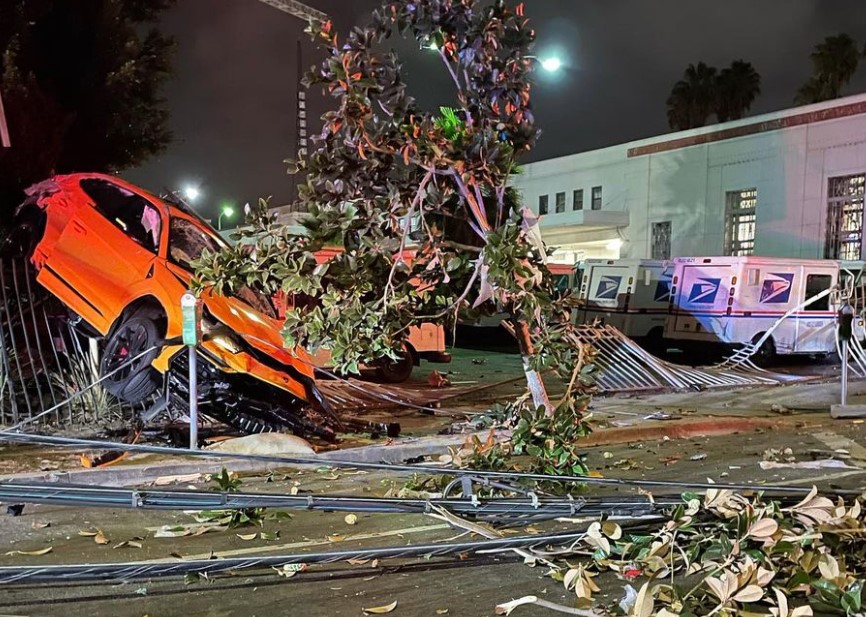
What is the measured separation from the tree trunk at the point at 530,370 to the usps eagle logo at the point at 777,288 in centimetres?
1273

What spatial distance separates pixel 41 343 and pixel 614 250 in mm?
25185

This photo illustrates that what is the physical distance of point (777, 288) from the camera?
17516 millimetres

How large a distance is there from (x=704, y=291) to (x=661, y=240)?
41.2 ft

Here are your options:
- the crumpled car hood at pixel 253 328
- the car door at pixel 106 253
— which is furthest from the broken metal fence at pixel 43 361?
the crumpled car hood at pixel 253 328

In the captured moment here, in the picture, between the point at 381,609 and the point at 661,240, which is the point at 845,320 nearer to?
the point at 381,609

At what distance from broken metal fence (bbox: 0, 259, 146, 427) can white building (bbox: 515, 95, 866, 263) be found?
14.9 meters

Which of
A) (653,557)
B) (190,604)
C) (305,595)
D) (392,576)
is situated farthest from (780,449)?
(190,604)

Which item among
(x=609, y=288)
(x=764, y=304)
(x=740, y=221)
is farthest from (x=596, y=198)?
(x=764, y=304)

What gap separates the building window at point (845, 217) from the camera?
24047mm

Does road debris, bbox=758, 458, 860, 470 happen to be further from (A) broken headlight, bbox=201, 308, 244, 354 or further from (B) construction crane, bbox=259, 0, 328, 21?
(B) construction crane, bbox=259, 0, 328, 21

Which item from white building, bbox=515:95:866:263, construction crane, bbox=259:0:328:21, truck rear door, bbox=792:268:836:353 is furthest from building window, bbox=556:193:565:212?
truck rear door, bbox=792:268:836:353

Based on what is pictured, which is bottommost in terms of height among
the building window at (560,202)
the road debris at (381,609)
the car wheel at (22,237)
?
the road debris at (381,609)

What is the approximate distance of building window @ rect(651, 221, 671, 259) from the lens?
1163 inches

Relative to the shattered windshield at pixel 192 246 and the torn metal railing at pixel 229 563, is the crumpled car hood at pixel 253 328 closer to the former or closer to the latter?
the shattered windshield at pixel 192 246
